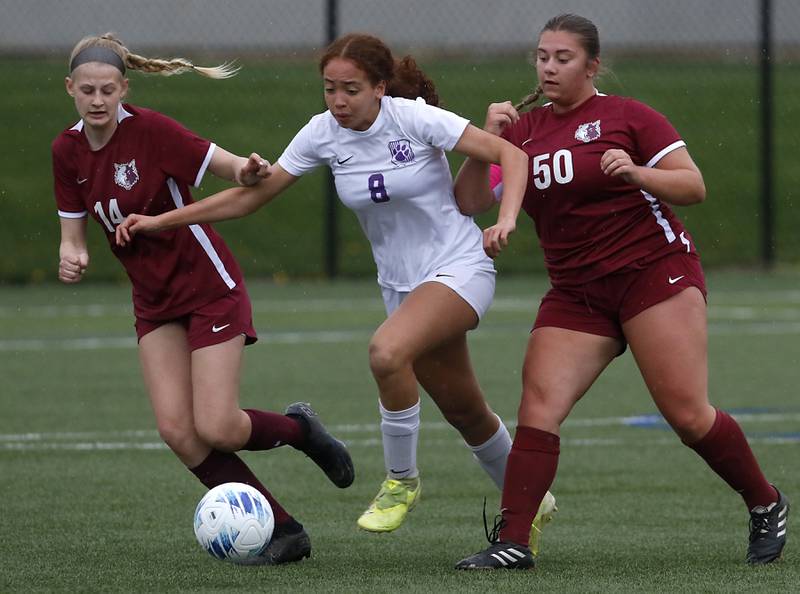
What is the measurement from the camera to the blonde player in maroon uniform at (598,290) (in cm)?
544

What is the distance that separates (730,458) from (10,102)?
1543cm

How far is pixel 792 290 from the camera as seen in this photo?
595 inches

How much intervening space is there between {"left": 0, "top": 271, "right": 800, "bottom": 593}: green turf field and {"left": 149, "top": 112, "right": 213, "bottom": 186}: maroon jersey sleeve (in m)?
1.40

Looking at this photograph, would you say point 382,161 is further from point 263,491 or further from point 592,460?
point 592,460

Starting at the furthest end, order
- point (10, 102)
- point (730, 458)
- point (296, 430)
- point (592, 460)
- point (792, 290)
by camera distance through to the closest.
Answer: point (10, 102)
point (792, 290)
point (592, 460)
point (296, 430)
point (730, 458)

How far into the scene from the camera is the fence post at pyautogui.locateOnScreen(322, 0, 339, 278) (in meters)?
16.1

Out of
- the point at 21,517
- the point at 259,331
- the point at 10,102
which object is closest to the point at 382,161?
the point at 21,517

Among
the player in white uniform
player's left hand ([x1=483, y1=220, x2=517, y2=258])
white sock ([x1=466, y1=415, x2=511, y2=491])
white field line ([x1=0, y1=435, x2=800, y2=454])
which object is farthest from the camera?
white field line ([x1=0, y1=435, x2=800, y2=454])

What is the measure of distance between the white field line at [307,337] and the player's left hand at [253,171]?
6353 mm

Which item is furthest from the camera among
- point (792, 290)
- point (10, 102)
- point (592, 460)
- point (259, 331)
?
point (10, 102)

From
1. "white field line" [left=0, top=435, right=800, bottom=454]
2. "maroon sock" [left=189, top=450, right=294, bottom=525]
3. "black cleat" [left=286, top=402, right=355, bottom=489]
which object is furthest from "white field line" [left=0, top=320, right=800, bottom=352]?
"maroon sock" [left=189, top=450, right=294, bottom=525]

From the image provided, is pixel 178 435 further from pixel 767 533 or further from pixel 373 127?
pixel 767 533

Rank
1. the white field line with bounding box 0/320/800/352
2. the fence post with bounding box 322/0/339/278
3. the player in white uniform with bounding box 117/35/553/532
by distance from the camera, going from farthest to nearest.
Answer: the fence post with bounding box 322/0/339/278, the white field line with bounding box 0/320/800/352, the player in white uniform with bounding box 117/35/553/532

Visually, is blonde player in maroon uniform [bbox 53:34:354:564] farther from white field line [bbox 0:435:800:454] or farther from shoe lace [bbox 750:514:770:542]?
white field line [bbox 0:435:800:454]
